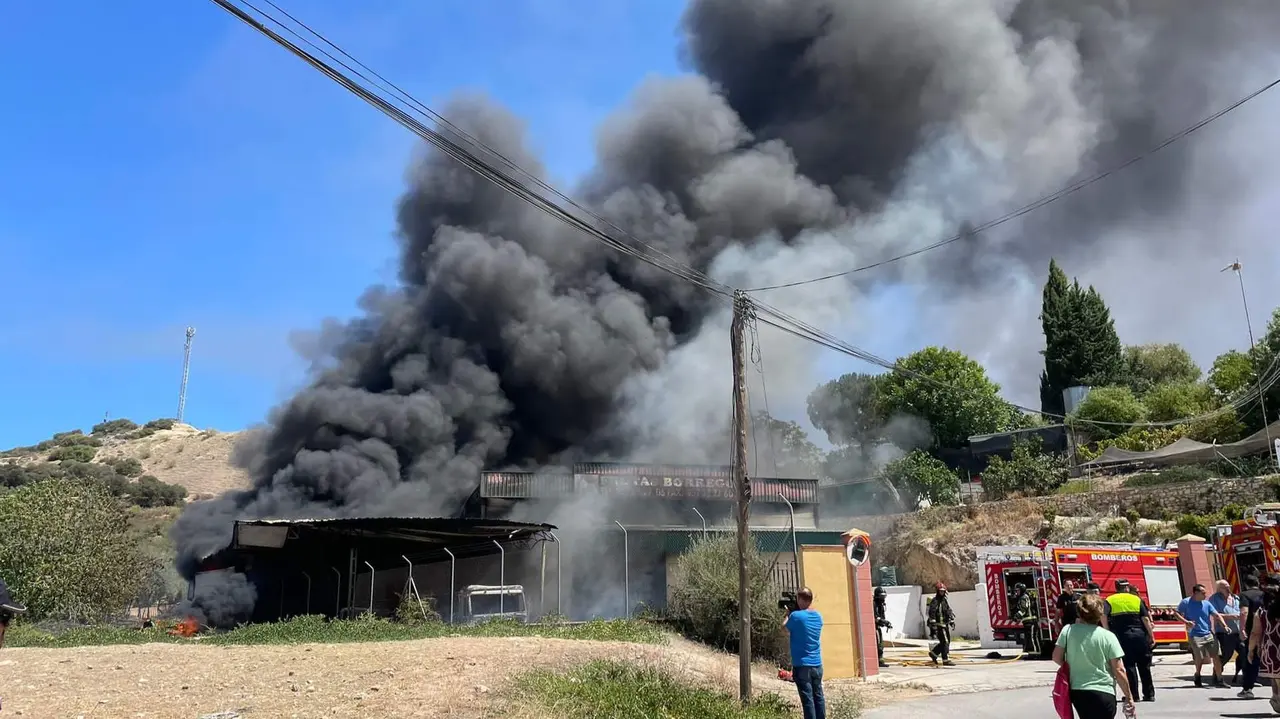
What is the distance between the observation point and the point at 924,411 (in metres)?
53.7

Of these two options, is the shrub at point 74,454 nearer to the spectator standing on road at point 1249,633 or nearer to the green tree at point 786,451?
the green tree at point 786,451

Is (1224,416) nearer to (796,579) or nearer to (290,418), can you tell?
(796,579)

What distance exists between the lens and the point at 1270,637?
822cm

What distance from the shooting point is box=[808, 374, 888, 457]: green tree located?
56344mm

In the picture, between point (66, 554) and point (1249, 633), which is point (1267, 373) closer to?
point (1249, 633)

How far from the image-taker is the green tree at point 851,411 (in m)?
56.3

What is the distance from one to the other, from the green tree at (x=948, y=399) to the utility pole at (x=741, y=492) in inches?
1658

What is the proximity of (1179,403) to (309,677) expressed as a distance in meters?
44.2

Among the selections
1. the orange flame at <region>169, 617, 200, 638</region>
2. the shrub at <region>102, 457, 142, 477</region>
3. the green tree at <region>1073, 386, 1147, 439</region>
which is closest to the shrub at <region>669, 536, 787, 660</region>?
the orange flame at <region>169, 617, 200, 638</region>

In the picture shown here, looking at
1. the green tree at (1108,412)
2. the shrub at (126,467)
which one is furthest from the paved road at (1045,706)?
the shrub at (126,467)

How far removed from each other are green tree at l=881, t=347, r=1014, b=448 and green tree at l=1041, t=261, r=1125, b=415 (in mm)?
3442

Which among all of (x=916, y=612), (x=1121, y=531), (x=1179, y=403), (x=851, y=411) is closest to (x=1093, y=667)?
(x=916, y=612)

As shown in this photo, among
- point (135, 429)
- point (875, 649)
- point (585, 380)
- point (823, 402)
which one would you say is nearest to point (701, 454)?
point (585, 380)

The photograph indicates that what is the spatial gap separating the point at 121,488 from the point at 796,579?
197ft
